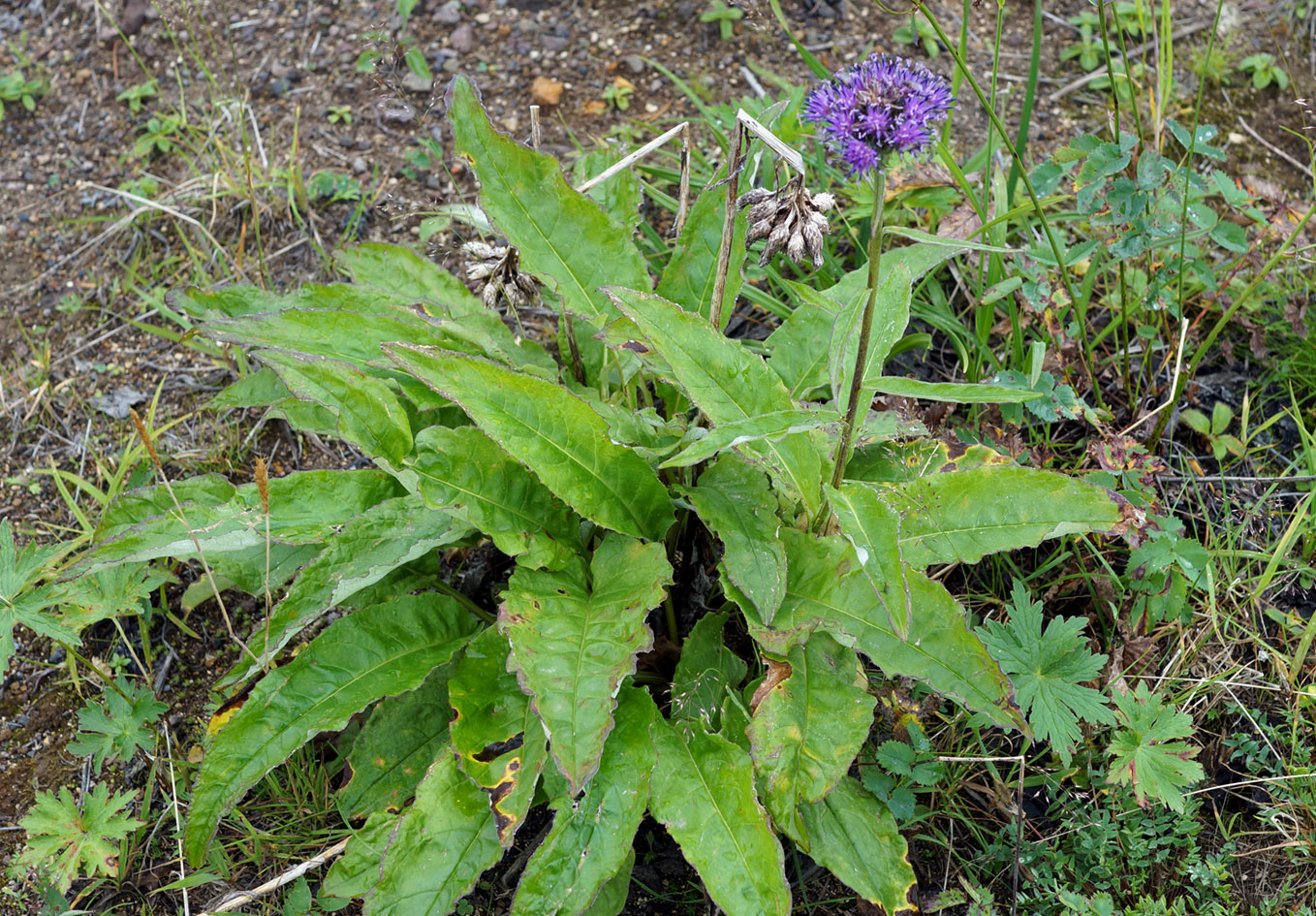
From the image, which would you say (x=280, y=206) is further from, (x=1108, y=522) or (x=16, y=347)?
(x=1108, y=522)

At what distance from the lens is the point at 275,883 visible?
86.6 inches

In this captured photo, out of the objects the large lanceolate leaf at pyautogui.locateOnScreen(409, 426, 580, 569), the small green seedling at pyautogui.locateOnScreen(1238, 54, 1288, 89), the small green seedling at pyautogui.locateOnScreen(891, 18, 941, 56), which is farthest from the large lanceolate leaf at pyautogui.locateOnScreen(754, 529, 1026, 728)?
the small green seedling at pyautogui.locateOnScreen(1238, 54, 1288, 89)

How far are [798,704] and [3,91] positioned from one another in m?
3.92

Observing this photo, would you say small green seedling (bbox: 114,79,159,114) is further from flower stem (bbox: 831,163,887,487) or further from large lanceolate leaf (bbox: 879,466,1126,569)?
large lanceolate leaf (bbox: 879,466,1126,569)

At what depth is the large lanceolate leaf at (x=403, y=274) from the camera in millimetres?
2830

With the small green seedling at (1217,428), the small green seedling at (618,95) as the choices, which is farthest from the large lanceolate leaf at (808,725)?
the small green seedling at (618,95)

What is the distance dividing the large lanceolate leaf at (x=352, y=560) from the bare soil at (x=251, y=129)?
0.89 meters

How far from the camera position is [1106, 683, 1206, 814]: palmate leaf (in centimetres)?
210

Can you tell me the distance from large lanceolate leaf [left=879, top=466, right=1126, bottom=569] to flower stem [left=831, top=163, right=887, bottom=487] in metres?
0.14

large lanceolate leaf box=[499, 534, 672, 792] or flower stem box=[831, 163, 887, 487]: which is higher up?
flower stem box=[831, 163, 887, 487]

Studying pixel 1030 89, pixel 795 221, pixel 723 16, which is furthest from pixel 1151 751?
pixel 723 16

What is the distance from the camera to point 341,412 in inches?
85.0

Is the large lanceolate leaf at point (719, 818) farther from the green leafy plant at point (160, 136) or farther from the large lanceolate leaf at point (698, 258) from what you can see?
the green leafy plant at point (160, 136)

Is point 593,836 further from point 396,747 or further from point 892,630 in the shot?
point 892,630
